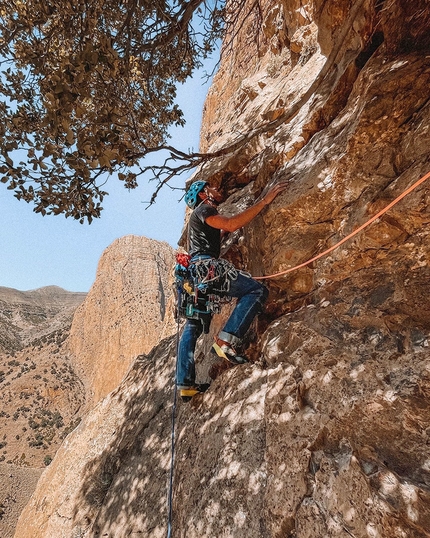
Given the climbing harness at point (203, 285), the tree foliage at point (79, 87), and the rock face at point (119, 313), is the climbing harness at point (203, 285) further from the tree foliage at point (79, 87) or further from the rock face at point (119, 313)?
the rock face at point (119, 313)

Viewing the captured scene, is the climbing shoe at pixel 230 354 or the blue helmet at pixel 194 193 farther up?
the blue helmet at pixel 194 193

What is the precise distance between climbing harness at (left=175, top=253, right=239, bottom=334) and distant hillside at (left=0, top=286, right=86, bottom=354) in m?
72.2

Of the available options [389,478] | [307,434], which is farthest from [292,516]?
[389,478]

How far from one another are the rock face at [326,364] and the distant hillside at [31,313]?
236 feet

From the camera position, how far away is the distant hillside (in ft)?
245

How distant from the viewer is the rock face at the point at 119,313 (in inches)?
Result: 1879

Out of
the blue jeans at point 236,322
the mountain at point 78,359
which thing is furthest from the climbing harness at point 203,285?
the mountain at point 78,359

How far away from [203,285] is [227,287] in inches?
11.1

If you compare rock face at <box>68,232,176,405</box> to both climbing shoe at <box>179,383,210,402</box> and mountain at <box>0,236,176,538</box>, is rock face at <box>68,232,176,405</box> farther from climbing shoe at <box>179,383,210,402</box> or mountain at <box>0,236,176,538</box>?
climbing shoe at <box>179,383,210,402</box>

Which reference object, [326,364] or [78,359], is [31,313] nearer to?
[78,359]

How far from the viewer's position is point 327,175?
357 centimetres

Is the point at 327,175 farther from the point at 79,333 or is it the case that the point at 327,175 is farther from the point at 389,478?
the point at 79,333

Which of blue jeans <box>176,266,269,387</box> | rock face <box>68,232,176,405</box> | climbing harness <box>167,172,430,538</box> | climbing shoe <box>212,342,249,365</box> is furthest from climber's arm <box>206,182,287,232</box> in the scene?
rock face <box>68,232,176,405</box>

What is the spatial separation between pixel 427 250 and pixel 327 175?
51.2 inches
